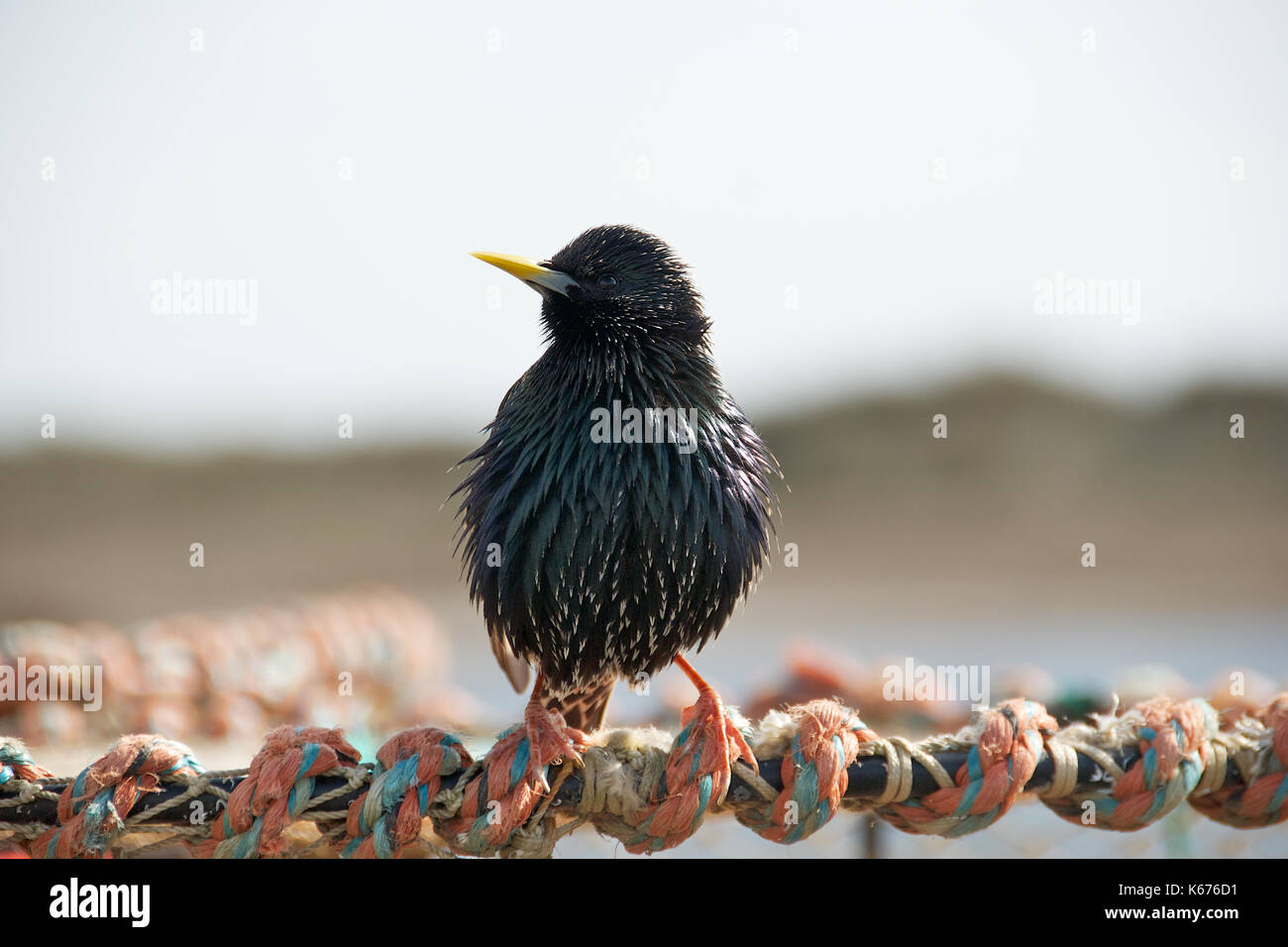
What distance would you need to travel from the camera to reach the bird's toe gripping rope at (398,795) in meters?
2.10

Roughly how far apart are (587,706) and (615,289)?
162 cm

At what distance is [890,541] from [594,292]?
14.2 meters

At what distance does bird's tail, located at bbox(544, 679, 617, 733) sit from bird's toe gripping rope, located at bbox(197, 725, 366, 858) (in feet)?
4.43

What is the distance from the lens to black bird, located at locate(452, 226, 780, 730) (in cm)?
289

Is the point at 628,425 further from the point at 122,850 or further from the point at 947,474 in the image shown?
the point at 947,474

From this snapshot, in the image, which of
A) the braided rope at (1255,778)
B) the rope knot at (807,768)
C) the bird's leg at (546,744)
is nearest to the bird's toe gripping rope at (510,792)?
the bird's leg at (546,744)

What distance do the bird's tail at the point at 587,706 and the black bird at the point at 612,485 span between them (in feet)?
0.67

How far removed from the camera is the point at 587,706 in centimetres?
367

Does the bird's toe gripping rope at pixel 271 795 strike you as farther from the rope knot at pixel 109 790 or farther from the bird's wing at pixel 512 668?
the bird's wing at pixel 512 668

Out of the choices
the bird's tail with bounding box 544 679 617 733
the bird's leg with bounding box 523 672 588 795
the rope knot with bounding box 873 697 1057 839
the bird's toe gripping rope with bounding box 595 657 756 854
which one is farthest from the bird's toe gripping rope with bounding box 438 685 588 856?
the bird's tail with bounding box 544 679 617 733

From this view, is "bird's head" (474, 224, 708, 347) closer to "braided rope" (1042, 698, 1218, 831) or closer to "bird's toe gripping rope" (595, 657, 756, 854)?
"bird's toe gripping rope" (595, 657, 756, 854)

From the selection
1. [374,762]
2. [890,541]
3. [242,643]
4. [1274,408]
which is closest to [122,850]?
[374,762]

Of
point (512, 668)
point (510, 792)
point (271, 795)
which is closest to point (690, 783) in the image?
point (510, 792)

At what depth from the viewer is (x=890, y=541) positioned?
1652cm
